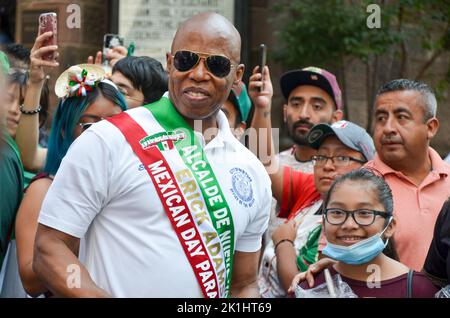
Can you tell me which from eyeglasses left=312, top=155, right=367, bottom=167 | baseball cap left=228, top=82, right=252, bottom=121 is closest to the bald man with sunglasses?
eyeglasses left=312, top=155, right=367, bottom=167

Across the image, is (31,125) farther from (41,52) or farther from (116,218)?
(116,218)

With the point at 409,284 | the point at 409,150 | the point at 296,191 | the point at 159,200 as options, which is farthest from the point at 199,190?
the point at 296,191

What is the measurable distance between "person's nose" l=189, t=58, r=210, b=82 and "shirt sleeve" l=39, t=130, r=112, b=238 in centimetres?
50

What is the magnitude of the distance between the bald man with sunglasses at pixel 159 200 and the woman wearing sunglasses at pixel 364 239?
603mm

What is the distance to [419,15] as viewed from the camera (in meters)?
8.35

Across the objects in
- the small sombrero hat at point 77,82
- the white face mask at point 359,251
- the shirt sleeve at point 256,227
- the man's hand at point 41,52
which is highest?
the man's hand at point 41,52

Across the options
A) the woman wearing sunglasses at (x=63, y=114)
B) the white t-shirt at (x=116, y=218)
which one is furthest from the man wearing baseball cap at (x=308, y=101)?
the white t-shirt at (x=116, y=218)

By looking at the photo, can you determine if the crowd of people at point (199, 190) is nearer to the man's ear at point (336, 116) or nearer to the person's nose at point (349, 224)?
the person's nose at point (349, 224)

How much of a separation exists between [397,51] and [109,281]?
565 centimetres

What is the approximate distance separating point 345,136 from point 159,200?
187 cm

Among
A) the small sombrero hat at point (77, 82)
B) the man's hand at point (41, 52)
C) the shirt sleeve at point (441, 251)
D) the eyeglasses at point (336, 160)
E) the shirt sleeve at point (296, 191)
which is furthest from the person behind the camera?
the shirt sleeve at point (296, 191)

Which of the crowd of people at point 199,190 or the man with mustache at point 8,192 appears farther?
the man with mustache at point 8,192

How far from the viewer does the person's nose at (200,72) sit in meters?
3.71

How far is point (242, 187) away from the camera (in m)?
3.70
